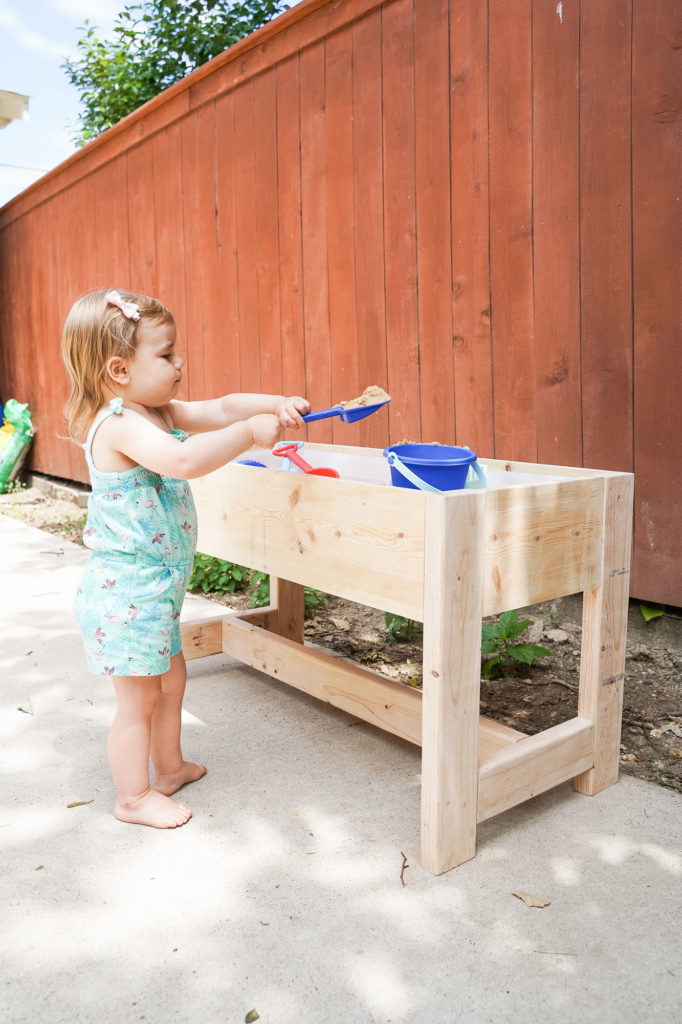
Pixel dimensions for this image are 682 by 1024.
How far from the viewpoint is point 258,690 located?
9.30ft

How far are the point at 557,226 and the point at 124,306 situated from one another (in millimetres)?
1800

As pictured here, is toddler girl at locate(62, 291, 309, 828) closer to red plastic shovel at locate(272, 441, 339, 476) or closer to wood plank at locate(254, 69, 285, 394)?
red plastic shovel at locate(272, 441, 339, 476)

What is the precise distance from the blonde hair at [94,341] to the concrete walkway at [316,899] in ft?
3.33

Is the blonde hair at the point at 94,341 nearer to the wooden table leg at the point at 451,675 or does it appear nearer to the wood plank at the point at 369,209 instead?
the wooden table leg at the point at 451,675

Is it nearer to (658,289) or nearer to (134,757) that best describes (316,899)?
(134,757)

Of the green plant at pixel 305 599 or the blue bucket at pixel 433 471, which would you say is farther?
the green plant at pixel 305 599

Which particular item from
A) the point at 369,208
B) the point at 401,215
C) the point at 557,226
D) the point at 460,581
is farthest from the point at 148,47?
the point at 460,581

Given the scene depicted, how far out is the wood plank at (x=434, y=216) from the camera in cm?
337

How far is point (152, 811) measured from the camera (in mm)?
1941

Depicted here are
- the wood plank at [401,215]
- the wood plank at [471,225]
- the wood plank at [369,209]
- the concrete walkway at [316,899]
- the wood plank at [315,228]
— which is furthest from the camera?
the wood plank at [315,228]

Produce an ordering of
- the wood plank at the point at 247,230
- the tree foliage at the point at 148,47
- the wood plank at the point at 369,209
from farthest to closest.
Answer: the tree foliage at the point at 148,47
the wood plank at the point at 247,230
the wood plank at the point at 369,209

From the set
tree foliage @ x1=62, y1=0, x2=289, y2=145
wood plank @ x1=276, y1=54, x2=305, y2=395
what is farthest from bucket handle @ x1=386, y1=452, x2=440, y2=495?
tree foliage @ x1=62, y1=0, x2=289, y2=145

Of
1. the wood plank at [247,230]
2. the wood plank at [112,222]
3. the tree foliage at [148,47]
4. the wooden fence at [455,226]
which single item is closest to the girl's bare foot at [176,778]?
the wooden fence at [455,226]

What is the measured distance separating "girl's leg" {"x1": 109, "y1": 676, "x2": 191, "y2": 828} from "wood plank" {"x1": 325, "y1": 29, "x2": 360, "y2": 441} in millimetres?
2296
